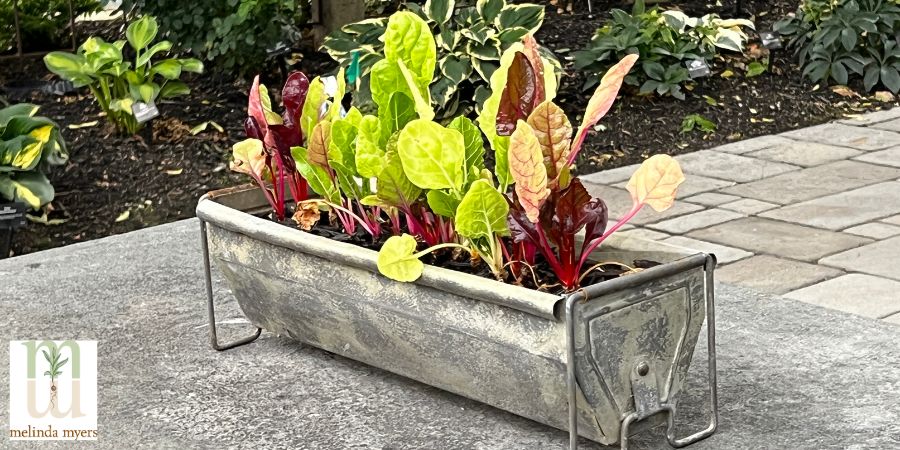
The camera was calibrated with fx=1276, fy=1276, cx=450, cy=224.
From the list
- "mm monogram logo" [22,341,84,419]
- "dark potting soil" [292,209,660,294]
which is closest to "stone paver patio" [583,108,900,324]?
"dark potting soil" [292,209,660,294]

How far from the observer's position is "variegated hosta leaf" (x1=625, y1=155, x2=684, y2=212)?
2.87m

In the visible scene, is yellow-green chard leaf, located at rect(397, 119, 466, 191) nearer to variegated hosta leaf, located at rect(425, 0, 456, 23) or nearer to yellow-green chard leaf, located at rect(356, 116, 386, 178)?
yellow-green chard leaf, located at rect(356, 116, 386, 178)

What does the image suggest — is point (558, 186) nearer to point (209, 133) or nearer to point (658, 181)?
point (658, 181)

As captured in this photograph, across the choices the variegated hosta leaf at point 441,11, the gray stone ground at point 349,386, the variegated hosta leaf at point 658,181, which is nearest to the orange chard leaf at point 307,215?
the gray stone ground at point 349,386

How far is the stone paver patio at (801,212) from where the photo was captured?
431cm

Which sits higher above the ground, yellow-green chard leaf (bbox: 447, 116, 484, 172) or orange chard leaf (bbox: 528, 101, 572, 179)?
orange chard leaf (bbox: 528, 101, 572, 179)

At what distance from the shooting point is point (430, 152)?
2967 millimetres

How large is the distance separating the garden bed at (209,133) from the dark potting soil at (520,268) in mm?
2275

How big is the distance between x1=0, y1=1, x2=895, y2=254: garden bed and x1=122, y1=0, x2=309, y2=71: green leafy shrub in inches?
10.0

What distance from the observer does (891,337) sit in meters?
3.63

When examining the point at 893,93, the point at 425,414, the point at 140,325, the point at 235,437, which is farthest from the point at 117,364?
the point at 893,93

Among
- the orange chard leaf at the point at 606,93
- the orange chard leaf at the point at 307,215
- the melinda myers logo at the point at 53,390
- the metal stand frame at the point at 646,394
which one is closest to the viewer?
the metal stand frame at the point at 646,394

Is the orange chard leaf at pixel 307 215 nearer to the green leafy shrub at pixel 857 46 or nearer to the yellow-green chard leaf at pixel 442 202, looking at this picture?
the yellow-green chard leaf at pixel 442 202

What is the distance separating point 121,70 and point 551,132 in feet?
11.7
